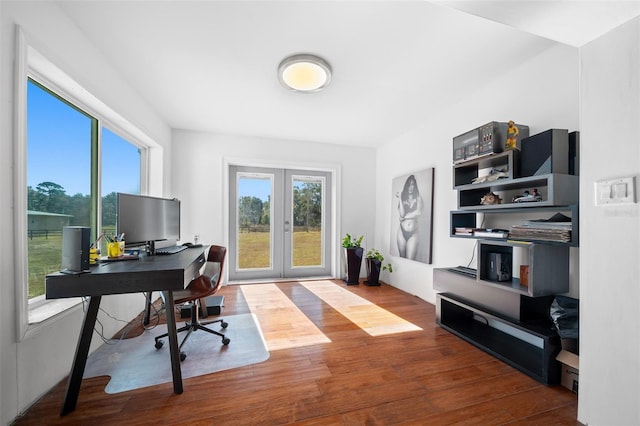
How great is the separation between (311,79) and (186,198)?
2.85 metres

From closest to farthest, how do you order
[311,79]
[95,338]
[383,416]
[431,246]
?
1. [383,416]
2. [95,338]
3. [311,79]
4. [431,246]

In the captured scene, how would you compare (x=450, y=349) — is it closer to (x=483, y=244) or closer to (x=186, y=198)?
(x=483, y=244)

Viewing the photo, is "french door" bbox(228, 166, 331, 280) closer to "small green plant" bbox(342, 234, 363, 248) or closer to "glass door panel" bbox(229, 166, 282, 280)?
"glass door panel" bbox(229, 166, 282, 280)

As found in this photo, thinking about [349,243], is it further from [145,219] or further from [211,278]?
[145,219]

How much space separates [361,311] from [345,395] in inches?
62.4

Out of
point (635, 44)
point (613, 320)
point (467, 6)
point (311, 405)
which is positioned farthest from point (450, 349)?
point (467, 6)

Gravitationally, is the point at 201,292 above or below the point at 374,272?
above

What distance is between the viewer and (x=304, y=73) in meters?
2.49

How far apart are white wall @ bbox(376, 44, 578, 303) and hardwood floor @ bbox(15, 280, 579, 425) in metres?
0.93

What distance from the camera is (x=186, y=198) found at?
4.24 m

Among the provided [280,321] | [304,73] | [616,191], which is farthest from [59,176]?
[616,191]

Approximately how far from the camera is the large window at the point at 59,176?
6.18 feet

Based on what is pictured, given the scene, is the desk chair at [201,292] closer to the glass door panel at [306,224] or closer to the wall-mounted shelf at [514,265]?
the glass door panel at [306,224]

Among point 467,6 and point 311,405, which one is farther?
point 311,405
